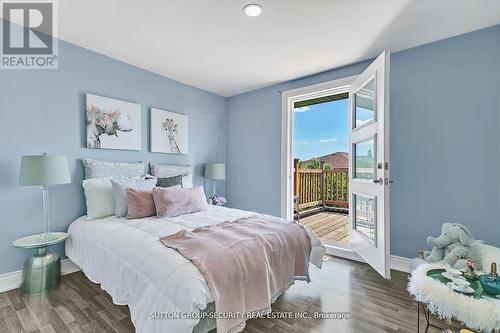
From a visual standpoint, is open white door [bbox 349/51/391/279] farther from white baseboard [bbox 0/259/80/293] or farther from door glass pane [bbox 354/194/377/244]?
white baseboard [bbox 0/259/80/293]

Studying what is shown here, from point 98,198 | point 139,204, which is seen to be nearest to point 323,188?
point 139,204

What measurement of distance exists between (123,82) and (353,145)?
119 inches

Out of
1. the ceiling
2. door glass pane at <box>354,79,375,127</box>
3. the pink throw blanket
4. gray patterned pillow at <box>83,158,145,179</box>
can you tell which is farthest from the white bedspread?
the ceiling

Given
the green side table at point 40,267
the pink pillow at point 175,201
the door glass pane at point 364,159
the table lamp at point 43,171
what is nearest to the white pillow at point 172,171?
the pink pillow at point 175,201

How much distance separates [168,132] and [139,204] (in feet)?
4.59

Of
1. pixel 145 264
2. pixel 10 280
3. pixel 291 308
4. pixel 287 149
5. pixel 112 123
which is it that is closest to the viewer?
pixel 145 264

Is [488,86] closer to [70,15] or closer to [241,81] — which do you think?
[241,81]

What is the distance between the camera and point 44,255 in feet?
7.08

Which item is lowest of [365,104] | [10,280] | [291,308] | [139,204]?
[291,308]

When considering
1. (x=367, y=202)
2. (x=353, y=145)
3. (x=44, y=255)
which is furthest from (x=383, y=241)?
(x=44, y=255)

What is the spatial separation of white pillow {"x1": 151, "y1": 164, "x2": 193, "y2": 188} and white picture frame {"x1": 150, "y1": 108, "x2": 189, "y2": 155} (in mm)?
238

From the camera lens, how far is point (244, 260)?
1.51 metres

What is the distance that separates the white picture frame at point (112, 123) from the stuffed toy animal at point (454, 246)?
347cm

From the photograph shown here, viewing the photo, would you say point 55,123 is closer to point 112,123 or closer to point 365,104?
point 112,123
